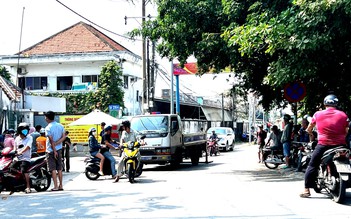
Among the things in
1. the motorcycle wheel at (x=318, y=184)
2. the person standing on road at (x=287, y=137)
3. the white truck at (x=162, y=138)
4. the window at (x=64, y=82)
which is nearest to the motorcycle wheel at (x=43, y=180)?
the white truck at (x=162, y=138)

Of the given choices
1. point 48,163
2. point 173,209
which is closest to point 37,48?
point 48,163

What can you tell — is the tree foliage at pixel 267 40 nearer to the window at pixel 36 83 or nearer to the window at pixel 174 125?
the window at pixel 174 125

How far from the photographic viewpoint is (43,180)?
12273mm

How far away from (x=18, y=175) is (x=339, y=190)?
7.41m

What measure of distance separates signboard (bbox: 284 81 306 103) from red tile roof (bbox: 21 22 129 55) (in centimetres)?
2895

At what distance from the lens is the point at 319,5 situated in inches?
431

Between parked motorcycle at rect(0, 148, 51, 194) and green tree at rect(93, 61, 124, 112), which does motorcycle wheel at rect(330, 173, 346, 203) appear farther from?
green tree at rect(93, 61, 124, 112)

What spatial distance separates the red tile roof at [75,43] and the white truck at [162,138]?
78.7 ft

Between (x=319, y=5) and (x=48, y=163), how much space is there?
289 inches

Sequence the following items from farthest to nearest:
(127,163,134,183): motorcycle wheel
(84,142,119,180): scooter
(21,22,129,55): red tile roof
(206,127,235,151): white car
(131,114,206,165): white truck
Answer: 1. (21,22,129,55): red tile roof
2. (206,127,235,151): white car
3. (131,114,206,165): white truck
4. (84,142,119,180): scooter
5. (127,163,134,183): motorcycle wheel

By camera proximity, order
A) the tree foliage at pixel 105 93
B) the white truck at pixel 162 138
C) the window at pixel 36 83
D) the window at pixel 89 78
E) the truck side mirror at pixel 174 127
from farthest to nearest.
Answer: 1. the window at pixel 36 83
2. the window at pixel 89 78
3. the tree foliage at pixel 105 93
4. the truck side mirror at pixel 174 127
5. the white truck at pixel 162 138

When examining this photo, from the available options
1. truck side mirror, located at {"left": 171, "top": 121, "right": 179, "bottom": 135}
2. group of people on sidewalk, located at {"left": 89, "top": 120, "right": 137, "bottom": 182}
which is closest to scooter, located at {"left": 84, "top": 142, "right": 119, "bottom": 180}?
group of people on sidewalk, located at {"left": 89, "top": 120, "right": 137, "bottom": 182}

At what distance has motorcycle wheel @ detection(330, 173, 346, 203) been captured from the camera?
8.53 meters

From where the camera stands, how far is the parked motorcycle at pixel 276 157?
55.6 feet
